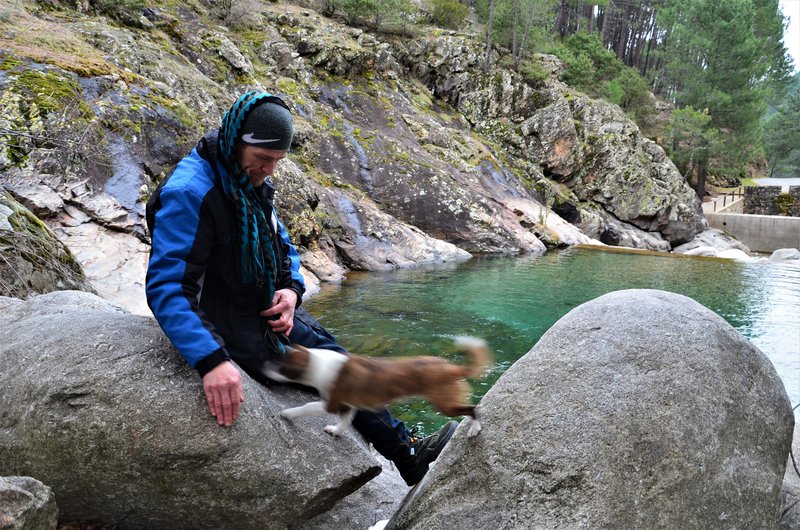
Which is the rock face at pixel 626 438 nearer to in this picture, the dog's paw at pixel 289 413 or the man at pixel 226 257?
the dog's paw at pixel 289 413

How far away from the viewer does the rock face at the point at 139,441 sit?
8.67 ft

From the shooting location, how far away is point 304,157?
21.3m

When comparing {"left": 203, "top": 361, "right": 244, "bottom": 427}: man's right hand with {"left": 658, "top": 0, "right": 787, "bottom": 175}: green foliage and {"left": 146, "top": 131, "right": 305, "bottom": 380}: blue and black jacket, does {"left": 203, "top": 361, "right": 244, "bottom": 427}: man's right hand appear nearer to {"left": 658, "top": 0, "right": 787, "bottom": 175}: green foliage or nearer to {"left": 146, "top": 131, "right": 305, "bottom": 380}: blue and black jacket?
{"left": 146, "top": 131, "right": 305, "bottom": 380}: blue and black jacket

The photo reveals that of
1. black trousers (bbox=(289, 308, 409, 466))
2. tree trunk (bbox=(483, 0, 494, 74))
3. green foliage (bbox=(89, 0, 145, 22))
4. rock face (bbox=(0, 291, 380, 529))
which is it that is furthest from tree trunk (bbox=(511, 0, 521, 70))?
rock face (bbox=(0, 291, 380, 529))

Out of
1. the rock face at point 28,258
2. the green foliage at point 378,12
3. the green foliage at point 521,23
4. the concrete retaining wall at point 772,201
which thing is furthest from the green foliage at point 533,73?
the rock face at point 28,258

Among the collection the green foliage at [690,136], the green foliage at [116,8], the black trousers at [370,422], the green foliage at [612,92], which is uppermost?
the green foliage at [612,92]

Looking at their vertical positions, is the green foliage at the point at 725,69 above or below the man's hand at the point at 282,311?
above

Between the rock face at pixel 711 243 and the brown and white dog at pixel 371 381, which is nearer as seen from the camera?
the brown and white dog at pixel 371 381

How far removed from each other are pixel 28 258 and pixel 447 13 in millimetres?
37951

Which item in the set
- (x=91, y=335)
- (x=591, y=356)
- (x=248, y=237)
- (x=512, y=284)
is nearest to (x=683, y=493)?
(x=591, y=356)

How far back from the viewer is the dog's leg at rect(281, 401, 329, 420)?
3.03 meters

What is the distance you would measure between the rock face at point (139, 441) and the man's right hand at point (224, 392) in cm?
6

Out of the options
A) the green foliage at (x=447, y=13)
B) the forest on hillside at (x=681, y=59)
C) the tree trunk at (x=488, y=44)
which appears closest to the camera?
the tree trunk at (x=488, y=44)

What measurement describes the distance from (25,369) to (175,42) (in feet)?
70.7
